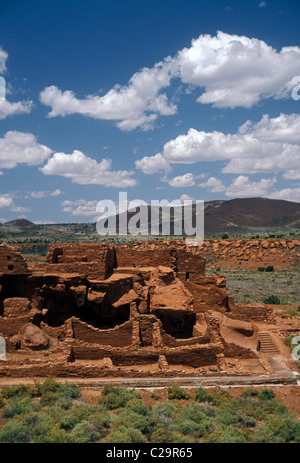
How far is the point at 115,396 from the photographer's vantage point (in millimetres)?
11617

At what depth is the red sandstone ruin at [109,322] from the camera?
46.9ft

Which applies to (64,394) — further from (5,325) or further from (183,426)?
(5,325)

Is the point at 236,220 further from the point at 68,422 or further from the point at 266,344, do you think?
the point at 68,422

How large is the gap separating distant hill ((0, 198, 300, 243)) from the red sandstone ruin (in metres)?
92.8

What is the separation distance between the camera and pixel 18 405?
35.2ft

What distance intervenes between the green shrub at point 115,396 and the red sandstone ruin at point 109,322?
1.25m

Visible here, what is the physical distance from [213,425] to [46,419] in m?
4.72

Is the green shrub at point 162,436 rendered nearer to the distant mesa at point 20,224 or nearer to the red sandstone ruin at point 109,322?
the red sandstone ruin at point 109,322

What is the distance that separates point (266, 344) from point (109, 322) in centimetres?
789

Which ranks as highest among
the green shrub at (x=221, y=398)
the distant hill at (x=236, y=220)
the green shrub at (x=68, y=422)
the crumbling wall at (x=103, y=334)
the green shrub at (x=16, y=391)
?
the distant hill at (x=236, y=220)

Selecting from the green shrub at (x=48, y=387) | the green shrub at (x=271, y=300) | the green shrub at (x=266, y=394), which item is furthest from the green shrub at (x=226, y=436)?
the green shrub at (x=271, y=300)

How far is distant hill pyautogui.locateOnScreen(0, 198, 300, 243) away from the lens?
115812 millimetres
